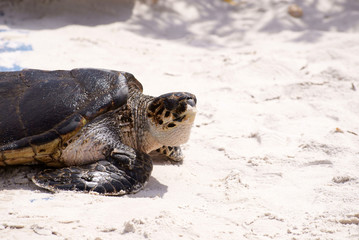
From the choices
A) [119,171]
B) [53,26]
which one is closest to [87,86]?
[119,171]

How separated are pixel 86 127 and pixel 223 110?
5.33 feet

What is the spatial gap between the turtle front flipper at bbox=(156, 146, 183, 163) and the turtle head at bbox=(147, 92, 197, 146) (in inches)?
8.5

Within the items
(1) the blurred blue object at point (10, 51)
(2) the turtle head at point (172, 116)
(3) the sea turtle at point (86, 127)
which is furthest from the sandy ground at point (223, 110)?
(2) the turtle head at point (172, 116)

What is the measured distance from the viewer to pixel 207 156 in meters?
3.07

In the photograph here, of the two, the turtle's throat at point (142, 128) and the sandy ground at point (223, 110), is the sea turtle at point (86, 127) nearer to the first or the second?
the turtle's throat at point (142, 128)

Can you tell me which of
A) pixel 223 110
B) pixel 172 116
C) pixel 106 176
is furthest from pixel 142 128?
pixel 223 110

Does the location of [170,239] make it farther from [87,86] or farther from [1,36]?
[1,36]

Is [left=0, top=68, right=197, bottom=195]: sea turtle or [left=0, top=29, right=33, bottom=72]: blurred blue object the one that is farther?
A: [left=0, top=29, right=33, bottom=72]: blurred blue object

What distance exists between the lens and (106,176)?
2.35 m

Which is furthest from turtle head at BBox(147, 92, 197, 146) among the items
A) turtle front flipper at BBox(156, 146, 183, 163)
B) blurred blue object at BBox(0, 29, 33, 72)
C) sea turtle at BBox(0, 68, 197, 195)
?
blurred blue object at BBox(0, 29, 33, 72)

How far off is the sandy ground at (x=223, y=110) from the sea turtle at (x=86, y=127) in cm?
15

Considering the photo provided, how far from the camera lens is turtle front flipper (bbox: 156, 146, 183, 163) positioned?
115 inches

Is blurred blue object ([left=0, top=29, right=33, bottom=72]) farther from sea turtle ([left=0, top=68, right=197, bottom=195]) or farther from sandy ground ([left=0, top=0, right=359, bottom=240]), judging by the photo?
sea turtle ([left=0, top=68, right=197, bottom=195])

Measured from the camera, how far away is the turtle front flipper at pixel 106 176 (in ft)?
7.37
